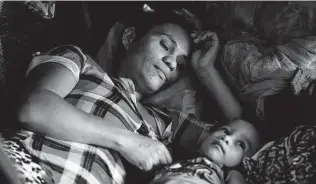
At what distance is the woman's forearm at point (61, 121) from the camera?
913 millimetres

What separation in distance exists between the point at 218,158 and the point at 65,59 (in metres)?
0.42

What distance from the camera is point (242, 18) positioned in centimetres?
120

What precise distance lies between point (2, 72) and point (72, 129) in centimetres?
23

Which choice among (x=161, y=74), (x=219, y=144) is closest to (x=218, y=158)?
(x=219, y=144)

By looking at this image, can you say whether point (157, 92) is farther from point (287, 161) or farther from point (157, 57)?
point (287, 161)

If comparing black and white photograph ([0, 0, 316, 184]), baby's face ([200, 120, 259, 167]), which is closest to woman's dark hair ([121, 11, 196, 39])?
black and white photograph ([0, 0, 316, 184])

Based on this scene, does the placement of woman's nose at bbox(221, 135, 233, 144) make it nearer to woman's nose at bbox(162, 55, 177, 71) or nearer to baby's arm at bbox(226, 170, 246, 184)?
baby's arm at bbox(226, 170, 246, 184)

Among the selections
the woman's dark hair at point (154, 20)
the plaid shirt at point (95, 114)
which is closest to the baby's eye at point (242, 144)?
the plaid shirt at point (95, 114)

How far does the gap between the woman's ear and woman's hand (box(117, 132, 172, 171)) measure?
0.28 meters

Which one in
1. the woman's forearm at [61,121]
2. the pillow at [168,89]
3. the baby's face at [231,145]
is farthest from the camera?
the pillow at [168,89]

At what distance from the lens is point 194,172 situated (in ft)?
3.16

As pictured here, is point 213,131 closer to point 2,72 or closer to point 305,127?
point 305,127

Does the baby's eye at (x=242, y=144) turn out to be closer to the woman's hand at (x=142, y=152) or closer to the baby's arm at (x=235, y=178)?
the baby's arm at (x=235, y=178)

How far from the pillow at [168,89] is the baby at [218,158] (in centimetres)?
12
